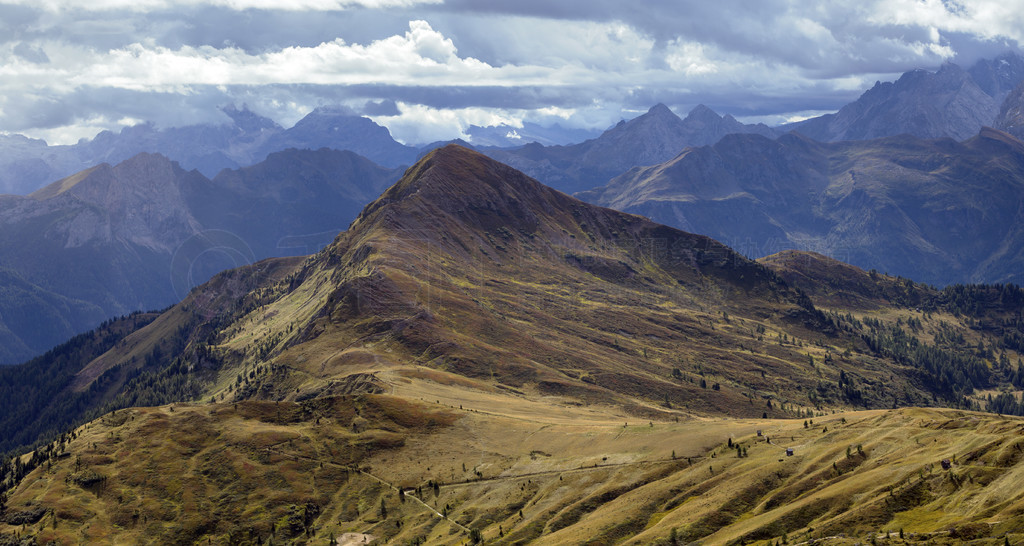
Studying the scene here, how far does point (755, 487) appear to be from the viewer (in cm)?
14300

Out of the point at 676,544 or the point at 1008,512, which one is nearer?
the point at 1008,512

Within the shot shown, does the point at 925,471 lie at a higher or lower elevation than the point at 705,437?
higher

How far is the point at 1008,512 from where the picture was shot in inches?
4097

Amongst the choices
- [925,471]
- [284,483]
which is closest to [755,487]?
[925,471]

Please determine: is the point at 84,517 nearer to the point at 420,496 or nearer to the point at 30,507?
the point at 30,507

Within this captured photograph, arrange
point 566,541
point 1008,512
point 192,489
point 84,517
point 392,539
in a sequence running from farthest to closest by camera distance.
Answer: point 192,489 < point 84,517 < point 392,539 < point 566,541 < point 1008,512

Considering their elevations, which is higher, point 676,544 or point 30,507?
point 676,544

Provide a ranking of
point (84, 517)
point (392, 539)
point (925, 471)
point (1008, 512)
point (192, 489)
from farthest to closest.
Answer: point (192, 489), point (84, 517), point (392, 539), point (925, 471), point (1008, 512)

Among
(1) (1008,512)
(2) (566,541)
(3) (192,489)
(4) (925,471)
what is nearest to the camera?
(1) (1008,512)

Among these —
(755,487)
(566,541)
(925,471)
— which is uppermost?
(925,471)

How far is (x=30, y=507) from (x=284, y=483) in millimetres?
55370

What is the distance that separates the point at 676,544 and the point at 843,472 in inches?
1477

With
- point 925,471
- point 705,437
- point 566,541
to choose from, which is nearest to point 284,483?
point 566,541

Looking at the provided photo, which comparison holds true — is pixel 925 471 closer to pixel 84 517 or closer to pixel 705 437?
pixel 705 437
